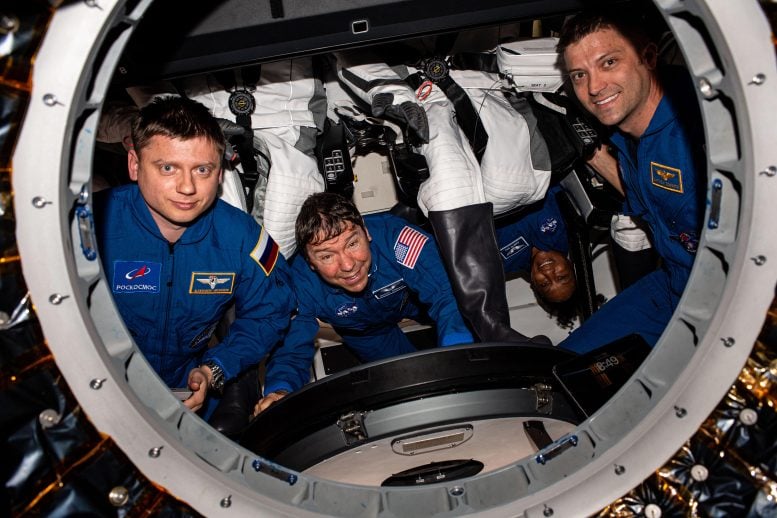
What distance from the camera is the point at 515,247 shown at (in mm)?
2998

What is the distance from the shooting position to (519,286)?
329 cm

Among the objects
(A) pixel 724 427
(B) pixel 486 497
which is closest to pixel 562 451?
(B) pixel 486 497

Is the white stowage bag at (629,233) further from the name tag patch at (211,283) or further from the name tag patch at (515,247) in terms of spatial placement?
the name tag patch at (211,283)

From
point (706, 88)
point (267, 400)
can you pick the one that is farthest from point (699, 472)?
point (267, 400)

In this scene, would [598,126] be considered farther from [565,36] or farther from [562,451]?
[562,451]

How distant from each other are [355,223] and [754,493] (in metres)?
1.56

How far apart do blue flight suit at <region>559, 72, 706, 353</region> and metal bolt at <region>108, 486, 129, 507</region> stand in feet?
5.69

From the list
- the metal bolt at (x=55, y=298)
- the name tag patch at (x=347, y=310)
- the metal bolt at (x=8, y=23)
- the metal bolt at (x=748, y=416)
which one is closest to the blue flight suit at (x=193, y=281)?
the name tag patch at (x=347, y=310)

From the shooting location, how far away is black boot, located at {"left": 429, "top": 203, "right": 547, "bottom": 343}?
89.4 inches

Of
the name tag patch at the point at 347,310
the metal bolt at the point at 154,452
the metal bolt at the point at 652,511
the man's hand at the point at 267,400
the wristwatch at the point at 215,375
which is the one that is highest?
the name tag patch at the point at 347,310

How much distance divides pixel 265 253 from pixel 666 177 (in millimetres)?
1284

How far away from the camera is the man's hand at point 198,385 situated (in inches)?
84.2

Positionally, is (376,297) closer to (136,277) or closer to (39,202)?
(136,277)

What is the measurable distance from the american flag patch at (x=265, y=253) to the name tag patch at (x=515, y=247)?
106 centimetres
